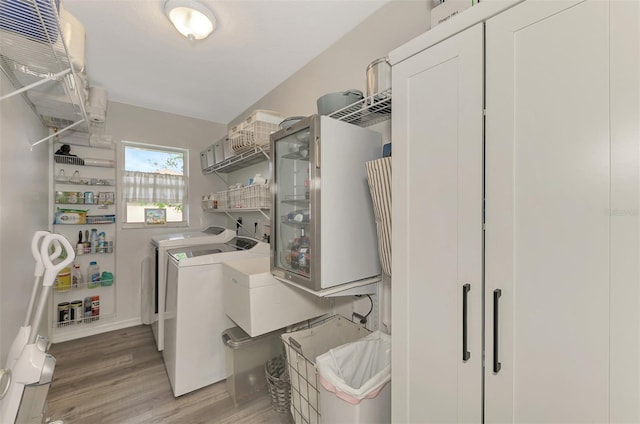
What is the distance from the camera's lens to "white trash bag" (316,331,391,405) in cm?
114

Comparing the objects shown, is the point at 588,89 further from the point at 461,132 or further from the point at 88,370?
the point at 88,370

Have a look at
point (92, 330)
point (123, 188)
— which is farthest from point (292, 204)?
point (92, 330)

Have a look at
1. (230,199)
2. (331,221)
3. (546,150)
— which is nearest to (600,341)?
(546,150)

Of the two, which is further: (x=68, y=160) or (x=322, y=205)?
(x=68, y=160)

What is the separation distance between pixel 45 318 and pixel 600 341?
12.8 feet

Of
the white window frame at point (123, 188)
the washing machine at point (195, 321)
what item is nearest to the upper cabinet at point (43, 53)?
the white window frame at point (123, 188)

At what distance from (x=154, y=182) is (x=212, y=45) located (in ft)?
6.75

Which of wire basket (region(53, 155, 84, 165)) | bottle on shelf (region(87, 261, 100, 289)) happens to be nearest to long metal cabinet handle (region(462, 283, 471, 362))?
bottle on shelf (region(87, 261, 100, 289))

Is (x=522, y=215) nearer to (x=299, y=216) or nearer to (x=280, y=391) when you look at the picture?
(x=299, y=216)

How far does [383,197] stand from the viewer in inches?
48.9

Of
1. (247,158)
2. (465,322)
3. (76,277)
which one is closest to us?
(465,322)

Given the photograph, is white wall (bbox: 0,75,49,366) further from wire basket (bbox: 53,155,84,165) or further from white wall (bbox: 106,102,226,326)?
white wall (bbox: 106,102,226,326)

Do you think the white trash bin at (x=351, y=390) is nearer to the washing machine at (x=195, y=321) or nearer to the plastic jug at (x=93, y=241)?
the washing machine at (x=195, y=321)

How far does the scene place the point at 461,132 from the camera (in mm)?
872
